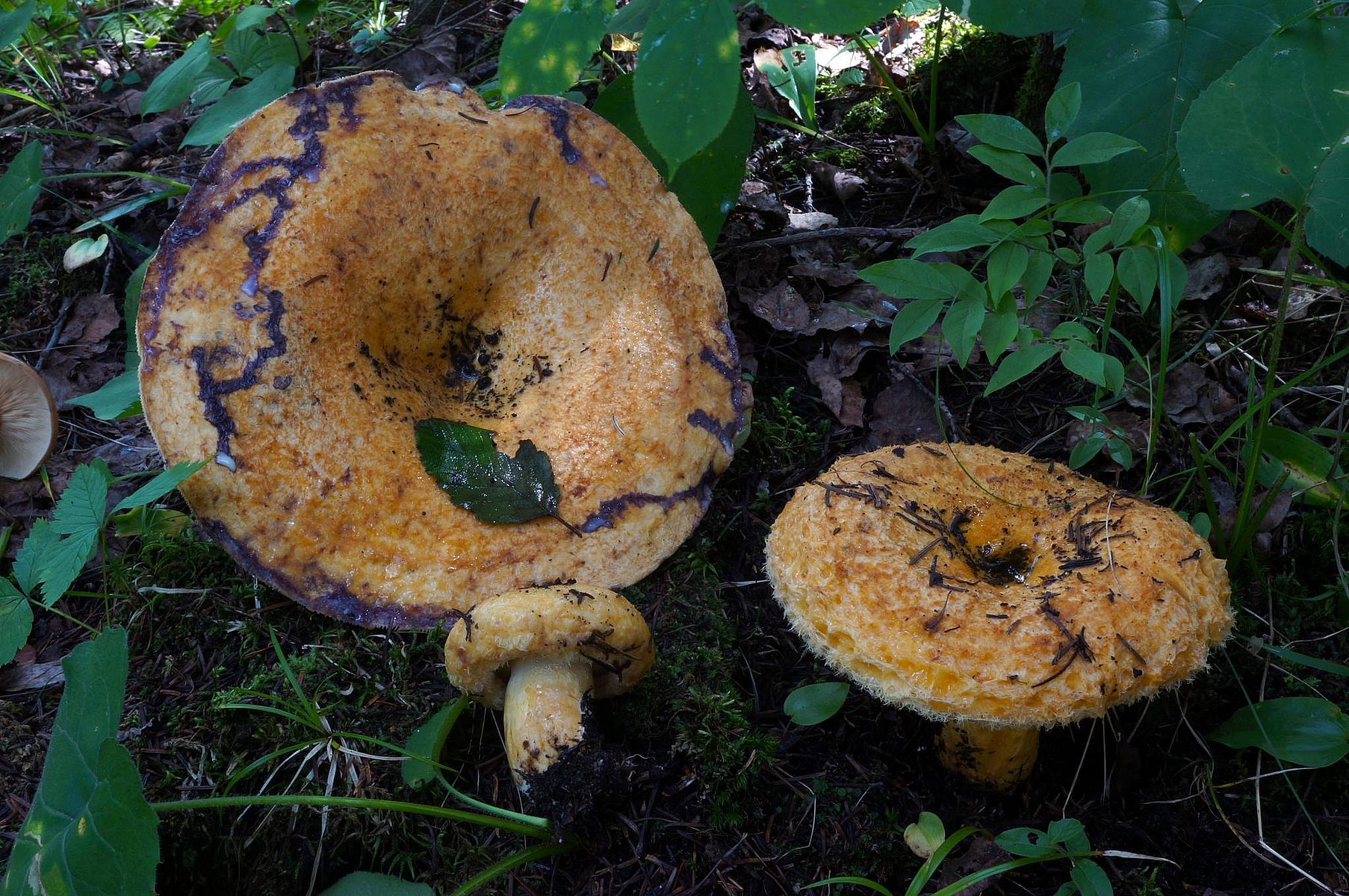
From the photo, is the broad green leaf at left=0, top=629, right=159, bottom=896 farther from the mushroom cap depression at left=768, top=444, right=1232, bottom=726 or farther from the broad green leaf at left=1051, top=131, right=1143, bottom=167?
the broad green leaf at left=1051, top=131, right=1143, bottom=167

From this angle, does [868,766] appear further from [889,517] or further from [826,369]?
[826,369]

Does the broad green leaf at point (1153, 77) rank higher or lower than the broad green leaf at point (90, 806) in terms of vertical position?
higher

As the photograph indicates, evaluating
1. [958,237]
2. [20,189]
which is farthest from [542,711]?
[20,189]

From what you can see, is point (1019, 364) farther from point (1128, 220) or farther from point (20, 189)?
point (20, 189)

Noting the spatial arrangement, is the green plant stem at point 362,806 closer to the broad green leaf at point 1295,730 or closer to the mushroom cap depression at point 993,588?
the mushroom cap depression at point 993,588

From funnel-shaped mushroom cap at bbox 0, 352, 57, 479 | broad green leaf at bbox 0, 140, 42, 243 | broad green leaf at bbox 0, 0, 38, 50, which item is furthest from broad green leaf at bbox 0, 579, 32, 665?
broad green leaf at bbox 0, 0, 38, 50

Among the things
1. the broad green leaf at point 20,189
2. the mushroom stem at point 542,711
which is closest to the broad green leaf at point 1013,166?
the mushroom stem at point 542,711

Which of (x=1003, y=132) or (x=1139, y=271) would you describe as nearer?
(x=1139, y=271)
